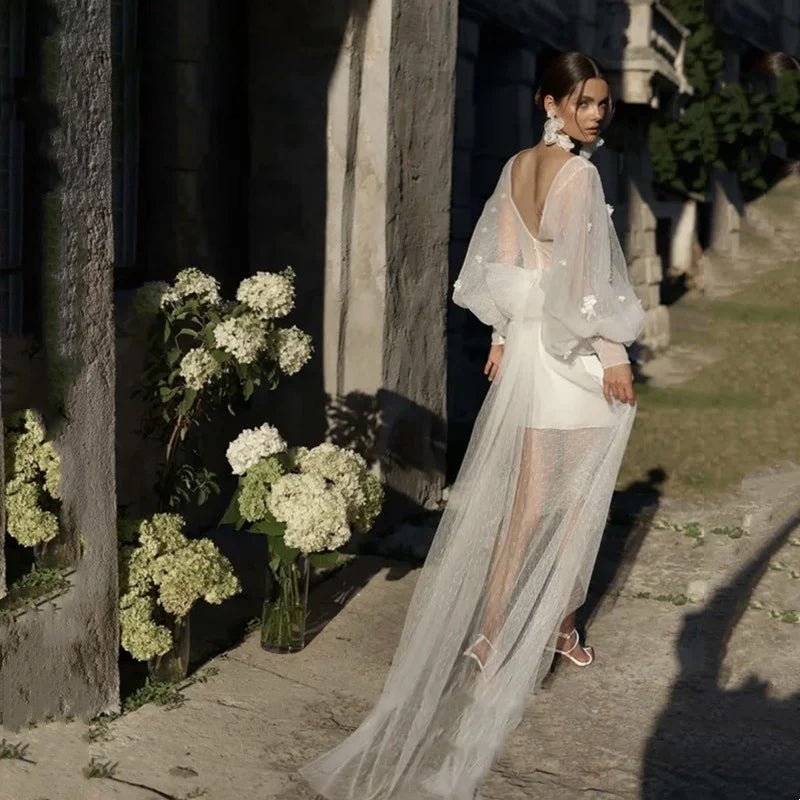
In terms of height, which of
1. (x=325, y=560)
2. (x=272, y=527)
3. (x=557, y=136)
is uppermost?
(x=557, y=136)

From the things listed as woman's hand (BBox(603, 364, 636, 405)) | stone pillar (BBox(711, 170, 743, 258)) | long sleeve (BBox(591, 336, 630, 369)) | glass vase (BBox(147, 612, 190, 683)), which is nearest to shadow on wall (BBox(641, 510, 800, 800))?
woman's hand (BBox(603, 364, 636, 405))

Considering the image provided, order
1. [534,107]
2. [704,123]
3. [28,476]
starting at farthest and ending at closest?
1. [704,123]
2. [534,107]
3. [28,476]

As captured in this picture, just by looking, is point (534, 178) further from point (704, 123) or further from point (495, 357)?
point (704, 123)

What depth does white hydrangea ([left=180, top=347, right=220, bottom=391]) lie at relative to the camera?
17.3ft

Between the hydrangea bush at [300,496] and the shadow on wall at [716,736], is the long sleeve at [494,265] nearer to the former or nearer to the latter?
the hydrangea bush at [300,496]

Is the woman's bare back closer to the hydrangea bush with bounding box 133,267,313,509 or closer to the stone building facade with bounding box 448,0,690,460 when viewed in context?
the hydrangea bush with bounding box 133,267,313,509

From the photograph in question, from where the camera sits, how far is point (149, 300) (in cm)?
539

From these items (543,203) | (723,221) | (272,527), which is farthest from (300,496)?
(723,221)

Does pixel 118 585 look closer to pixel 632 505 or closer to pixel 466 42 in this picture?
pixel 632 505

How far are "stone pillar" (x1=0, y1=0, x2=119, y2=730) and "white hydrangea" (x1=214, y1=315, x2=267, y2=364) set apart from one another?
654 millimetres

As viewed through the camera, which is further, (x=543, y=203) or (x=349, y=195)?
(x=349, y=195)

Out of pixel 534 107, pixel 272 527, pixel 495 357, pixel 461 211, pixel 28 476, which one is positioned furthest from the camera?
pixel 534 107

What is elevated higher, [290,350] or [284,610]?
[290,350]
